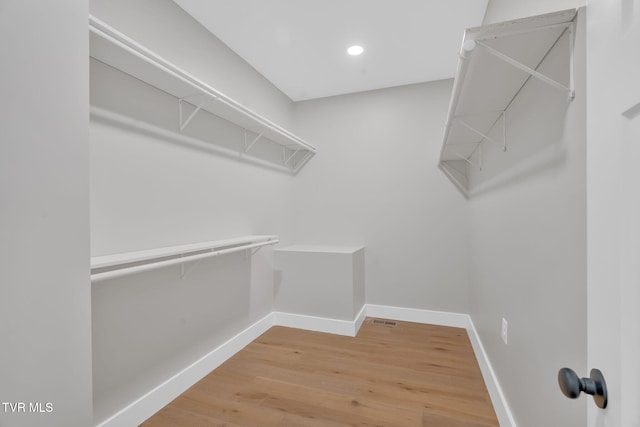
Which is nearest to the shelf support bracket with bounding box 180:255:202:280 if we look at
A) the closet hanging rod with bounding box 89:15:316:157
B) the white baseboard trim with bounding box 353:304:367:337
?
the closet hanging rod with bounding box 89:15:316:157

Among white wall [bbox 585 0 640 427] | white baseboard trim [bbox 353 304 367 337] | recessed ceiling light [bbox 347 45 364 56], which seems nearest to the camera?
white wall [bbox 585 0 640 427]

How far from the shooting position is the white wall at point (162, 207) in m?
1.41

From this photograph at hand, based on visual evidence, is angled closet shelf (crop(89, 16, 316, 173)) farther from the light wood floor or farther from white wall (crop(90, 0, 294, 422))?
the light wood floor

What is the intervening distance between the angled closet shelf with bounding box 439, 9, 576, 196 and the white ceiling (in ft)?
2.58

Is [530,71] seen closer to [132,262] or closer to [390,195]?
[132,262]

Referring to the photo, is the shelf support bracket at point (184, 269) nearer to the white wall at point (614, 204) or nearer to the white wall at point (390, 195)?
the white wall at point (390, 195)

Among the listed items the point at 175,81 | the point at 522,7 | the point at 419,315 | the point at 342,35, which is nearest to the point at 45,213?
the point at 175,81

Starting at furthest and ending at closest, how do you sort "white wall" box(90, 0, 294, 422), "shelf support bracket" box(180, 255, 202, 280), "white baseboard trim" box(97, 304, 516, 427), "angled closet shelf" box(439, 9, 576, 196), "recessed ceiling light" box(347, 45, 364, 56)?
"recessed ceiling light" box(347, 45, 364, 56) < "shelf support bracket" box(180, 255, 202, 280) < "white baseboard trim" box(97, 304, 516, 427) < "white wall" box(90, 0, 294, 422) < "angled closet shelf" box(439, 9, 576, 196)

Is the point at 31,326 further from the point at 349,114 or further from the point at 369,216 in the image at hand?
the point at 349,114

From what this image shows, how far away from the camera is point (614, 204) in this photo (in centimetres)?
46

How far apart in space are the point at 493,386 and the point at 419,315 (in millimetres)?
1254

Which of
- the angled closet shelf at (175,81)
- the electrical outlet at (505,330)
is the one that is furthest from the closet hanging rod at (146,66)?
the electrical outlet at (505,330)

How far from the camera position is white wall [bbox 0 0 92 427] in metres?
0.72

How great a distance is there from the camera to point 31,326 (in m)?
0.76
